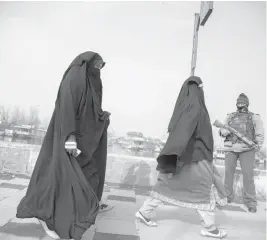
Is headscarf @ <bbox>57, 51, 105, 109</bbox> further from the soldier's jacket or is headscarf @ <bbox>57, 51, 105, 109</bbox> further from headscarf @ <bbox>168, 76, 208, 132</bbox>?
the soldier's jacket

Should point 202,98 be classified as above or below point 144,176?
above

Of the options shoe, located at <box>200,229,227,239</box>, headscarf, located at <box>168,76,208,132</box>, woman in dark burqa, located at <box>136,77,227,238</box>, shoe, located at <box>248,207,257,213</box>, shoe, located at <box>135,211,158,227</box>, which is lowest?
shoe, located at <box>248,207,257,213</box>

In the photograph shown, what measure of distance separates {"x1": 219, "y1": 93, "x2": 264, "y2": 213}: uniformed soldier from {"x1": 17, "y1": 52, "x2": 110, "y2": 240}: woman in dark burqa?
7.68 ft

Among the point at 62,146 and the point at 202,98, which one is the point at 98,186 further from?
the point at 202,98

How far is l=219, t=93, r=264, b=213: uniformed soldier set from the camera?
4.20m

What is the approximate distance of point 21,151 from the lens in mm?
5027

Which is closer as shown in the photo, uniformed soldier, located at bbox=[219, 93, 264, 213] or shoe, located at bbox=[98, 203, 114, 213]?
shoe, located at bbox=[98, 203, 114, 213]

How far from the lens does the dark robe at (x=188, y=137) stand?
2.81m

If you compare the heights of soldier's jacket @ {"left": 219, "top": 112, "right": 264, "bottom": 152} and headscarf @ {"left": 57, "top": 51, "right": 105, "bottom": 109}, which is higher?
headscarf @ {"left": 57, "top": 51, "right": 105, "bottom": 109}

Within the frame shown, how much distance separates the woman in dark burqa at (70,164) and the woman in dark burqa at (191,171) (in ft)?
2.22

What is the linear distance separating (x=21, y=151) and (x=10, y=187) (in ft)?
3.51

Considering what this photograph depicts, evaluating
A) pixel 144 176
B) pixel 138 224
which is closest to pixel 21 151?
pixel 144 176

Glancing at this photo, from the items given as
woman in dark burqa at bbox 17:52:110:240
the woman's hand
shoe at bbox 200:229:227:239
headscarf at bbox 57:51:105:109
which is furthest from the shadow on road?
shoe at bbox 200:229:227:239

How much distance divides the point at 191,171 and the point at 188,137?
363 mm
